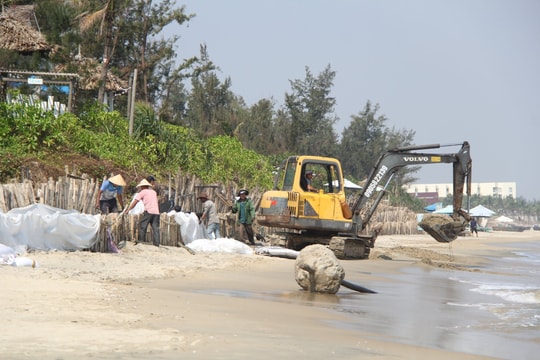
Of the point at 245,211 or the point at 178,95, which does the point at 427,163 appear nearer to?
the point at 245,211

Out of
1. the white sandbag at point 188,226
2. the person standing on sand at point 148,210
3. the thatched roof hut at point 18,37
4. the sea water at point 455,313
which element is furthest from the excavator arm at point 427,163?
the thatched roof hut at point 18,37

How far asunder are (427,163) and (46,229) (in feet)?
35.5

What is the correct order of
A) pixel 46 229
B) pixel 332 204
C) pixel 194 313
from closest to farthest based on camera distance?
pixel 194 313
pixel 46 229
pixel 332 204

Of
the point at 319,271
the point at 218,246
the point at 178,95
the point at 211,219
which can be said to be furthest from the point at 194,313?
the point at 178,95

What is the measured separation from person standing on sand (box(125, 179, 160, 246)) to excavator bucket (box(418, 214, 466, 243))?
7.18 meters

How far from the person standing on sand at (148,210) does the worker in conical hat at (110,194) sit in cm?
78

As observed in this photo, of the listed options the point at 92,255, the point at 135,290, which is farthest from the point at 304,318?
the point at 92,255

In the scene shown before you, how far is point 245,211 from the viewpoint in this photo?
21.0 meters

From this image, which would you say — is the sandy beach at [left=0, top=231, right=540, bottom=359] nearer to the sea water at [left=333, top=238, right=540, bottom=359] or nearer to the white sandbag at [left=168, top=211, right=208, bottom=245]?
Answer: the sea water at [left=333, top=238, right=540, bottom=359]

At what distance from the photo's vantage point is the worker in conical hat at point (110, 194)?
55.9 feet

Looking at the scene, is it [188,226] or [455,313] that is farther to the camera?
[188,226]

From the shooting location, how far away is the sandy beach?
20.2ft

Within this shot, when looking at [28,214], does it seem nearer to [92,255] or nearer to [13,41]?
[92,255]

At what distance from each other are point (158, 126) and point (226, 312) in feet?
61.9
